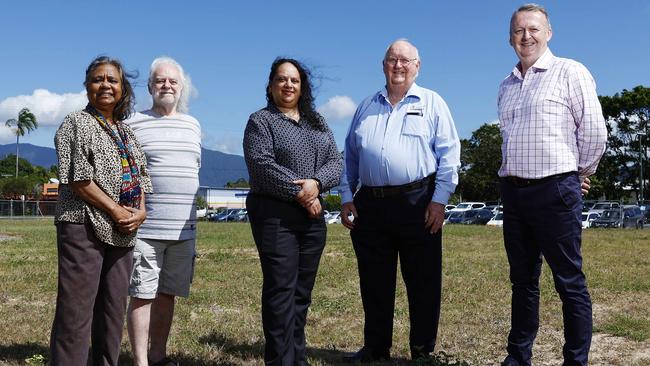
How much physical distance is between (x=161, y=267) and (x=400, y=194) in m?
1.61

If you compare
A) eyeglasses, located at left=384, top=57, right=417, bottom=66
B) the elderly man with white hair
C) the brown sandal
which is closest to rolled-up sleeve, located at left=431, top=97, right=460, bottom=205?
eyeglasses, located at left=384, top=57, right=417, bottom=66

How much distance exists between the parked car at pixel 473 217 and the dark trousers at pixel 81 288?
3811 centimetres

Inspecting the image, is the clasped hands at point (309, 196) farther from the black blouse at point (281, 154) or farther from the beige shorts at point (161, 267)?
the beige shorts at point (161, 267)

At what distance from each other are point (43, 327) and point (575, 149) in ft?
14.7

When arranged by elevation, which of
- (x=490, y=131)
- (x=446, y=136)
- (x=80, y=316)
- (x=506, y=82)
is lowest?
(x=80, y=316)

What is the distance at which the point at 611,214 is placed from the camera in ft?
112

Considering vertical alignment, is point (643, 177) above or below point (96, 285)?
above

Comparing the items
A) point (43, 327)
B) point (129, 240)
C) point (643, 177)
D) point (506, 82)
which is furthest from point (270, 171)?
point (643, 177)

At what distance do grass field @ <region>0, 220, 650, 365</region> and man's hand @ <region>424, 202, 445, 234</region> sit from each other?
91 cm

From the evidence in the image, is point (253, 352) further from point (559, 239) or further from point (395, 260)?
point (559, 239)

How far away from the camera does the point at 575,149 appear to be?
12.9 ft

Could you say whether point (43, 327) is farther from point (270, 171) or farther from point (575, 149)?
point (575, 149)

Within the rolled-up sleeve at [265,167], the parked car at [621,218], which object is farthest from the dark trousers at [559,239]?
the parked car at [621,218]

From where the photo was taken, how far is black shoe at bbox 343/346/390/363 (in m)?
4.65
